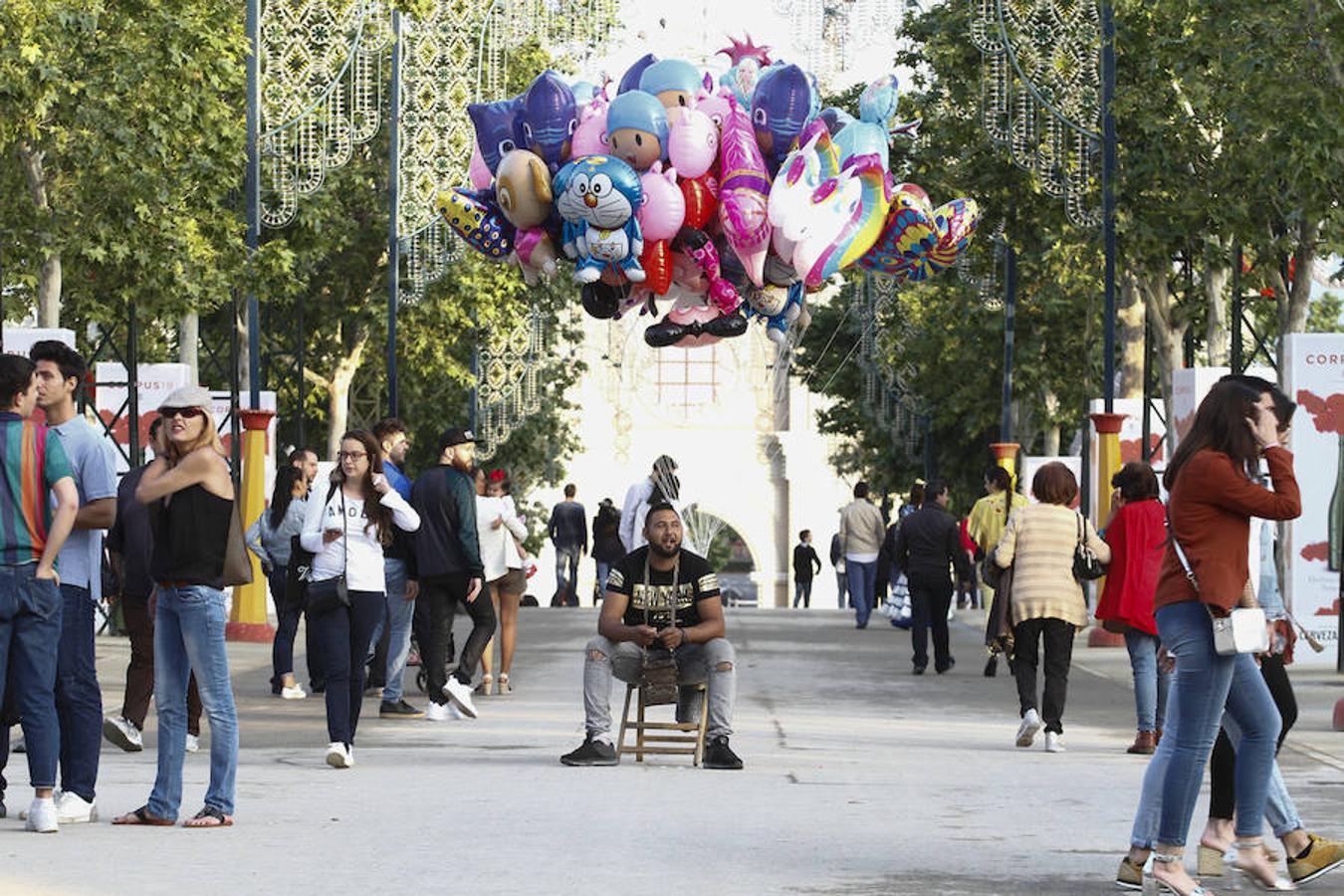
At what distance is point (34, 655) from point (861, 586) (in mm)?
25057

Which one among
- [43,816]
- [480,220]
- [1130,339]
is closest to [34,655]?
[43,816]

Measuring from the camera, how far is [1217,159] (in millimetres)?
29547

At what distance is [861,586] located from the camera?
3597 centimetres

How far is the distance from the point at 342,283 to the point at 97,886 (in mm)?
41629

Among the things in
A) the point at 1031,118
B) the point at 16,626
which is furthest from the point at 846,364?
the point at 16,626

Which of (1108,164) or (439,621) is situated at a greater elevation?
(1108,164)

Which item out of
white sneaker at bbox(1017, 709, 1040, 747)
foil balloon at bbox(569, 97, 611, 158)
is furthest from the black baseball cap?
white sneaker at bbox(1017, 709, 1040, 747)

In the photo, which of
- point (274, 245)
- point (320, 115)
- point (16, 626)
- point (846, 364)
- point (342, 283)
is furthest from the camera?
point (846, 364)

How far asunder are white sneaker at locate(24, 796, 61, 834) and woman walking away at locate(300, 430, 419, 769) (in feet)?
9.90

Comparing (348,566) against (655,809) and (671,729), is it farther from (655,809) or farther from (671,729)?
(655,809)

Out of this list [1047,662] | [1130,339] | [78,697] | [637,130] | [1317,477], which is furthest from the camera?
[1130,339]

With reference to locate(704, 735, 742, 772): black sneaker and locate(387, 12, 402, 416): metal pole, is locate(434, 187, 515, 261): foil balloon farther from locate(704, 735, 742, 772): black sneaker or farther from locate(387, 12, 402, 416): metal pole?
locate(387, 12, 402, 416): metal pole

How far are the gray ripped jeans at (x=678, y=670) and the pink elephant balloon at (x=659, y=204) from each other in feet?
22.2

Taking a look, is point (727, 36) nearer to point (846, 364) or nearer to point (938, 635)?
point (938, 635)
